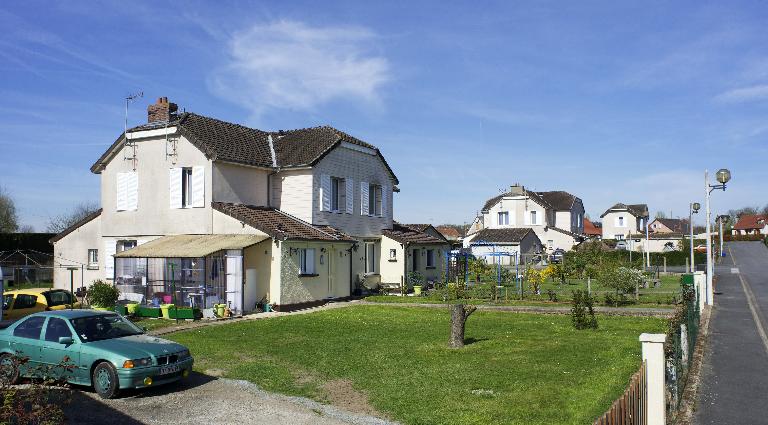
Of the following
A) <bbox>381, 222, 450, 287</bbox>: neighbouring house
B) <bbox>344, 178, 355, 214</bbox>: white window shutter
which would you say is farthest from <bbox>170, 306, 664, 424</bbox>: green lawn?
<bbox>381, 222, 450, 287</bbox>: neighbouring house

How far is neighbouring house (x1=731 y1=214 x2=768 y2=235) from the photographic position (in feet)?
405

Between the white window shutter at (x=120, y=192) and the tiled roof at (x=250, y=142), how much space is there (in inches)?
53.7

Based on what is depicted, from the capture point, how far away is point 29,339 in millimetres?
12555

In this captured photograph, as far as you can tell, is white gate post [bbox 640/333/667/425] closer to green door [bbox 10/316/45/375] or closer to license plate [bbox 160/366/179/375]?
Answer: license plate [bbox 160/366/179/375]

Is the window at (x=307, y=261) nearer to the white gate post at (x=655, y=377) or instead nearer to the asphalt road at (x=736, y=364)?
the asphalt road at (x=736, y=364)

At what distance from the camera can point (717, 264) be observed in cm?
5950

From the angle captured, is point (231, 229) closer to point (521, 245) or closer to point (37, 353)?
point (37, 353)

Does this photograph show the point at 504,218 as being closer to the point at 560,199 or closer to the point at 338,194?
the point at 560,199

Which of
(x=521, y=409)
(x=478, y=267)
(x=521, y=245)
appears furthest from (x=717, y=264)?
(x=521, y=409)

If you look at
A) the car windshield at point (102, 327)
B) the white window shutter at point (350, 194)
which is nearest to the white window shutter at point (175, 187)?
the white window shutter at point (350, 194)

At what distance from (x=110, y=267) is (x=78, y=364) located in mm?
20834

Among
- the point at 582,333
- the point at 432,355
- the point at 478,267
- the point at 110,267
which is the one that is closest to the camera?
the point at 432,355

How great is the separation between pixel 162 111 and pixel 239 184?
5.39 m

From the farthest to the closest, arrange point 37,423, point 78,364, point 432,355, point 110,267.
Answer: point 110,267 → point 432,355 → point 78,364 → point 37,423
